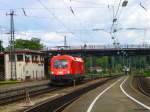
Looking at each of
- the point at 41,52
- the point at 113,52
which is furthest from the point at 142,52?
the point at 41,52

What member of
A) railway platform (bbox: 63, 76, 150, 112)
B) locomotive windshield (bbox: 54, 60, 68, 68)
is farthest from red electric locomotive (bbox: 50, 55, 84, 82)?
railway platform (bbox: 63, 76, 150, 112)

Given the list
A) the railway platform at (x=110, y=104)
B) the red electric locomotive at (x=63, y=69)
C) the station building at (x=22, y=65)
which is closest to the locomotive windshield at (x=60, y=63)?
the red electric locomotive at (x=63, y=69)

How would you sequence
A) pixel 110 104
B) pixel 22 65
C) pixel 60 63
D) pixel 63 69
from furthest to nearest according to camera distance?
pixel 22 65, pixel 60 63, pixel 63 69, pixel 110 104

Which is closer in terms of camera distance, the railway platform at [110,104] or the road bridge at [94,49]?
the railway platform at [110,104]

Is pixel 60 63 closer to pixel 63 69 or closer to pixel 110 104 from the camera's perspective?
pixel 63 69

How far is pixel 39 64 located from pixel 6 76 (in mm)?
14850

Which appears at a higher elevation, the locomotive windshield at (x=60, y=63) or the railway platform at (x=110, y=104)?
the locomotive windshield at (x=60, y=63)

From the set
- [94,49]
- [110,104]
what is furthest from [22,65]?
[110,104]

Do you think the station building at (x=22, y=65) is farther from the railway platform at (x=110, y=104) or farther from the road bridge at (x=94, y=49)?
the railway platform at (x=110, y=104)

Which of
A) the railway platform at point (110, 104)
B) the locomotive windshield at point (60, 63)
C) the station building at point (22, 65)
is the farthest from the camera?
the station building at point (22, 65)

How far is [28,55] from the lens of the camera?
113 metres

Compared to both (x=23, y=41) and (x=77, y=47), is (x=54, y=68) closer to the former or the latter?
(x=77, y=47)

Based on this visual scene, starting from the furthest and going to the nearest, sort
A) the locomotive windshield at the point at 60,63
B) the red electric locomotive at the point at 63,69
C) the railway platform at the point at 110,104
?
the locomotive windshield at the point at 60,63
the red electric locomotive at the point at 63,69
the railway platform at the point at 110,104

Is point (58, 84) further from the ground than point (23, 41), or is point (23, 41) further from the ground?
point (23, 41)
